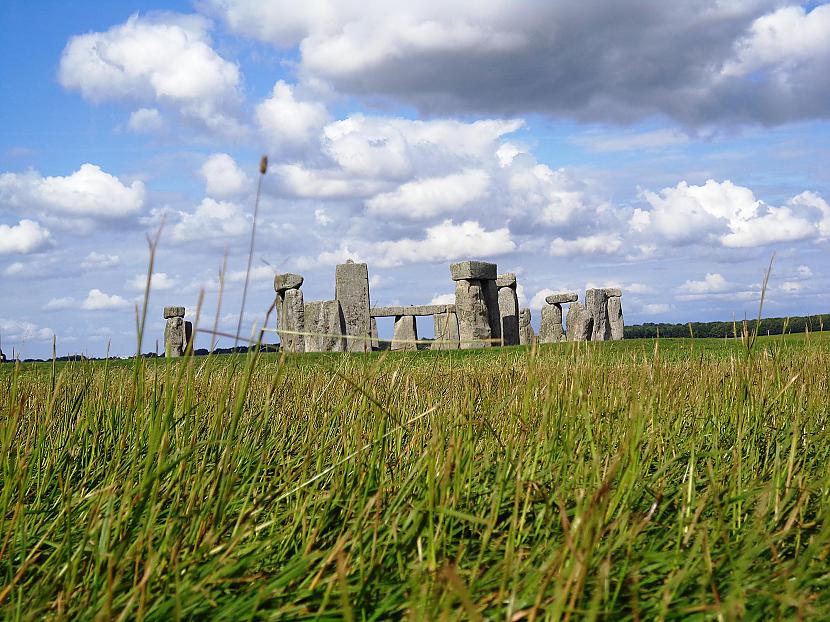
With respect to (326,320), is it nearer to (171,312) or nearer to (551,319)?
(171,312)

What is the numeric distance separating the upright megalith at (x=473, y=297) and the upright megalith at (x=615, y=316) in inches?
265

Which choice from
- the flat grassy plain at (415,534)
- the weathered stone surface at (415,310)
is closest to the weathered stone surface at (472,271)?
the weathered stone surface at (415,310)

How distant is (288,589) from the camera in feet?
6.45

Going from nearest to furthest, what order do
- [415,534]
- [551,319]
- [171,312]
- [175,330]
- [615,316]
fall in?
[415,534] < [175,330] < [171,312] < [551,319] < [615,316]

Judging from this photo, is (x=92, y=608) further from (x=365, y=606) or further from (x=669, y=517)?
(x=669, y=517)

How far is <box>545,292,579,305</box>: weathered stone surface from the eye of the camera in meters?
21.3

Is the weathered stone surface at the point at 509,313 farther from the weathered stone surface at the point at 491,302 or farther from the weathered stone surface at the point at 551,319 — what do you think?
the weathered stone surface at the point at 491,302

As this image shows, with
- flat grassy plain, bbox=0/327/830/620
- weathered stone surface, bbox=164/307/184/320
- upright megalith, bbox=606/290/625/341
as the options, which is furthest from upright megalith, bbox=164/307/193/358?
flat grassy plain, bbox=0/327/830/620

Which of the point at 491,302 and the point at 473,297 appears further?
the point at 491,302

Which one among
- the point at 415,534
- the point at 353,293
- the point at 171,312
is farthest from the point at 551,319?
the point at 415,534

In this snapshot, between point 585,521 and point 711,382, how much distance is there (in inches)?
142

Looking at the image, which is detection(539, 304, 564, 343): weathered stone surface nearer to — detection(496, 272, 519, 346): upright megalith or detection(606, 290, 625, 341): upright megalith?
detection(496, 272, 519, 346): upright megalith

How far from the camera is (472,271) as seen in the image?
53.9ft

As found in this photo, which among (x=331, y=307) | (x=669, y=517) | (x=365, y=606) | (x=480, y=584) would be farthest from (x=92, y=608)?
(x=331, y=307)
